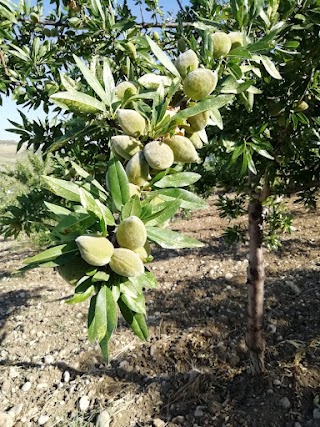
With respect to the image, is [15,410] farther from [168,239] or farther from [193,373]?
[168,239]

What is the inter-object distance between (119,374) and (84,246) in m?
2.54

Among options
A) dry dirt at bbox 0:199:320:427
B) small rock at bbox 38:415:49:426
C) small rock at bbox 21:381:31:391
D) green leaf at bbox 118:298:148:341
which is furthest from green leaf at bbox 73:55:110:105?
small rock at bbox 21:381:31:391

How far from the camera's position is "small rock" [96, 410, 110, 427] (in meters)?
2.29

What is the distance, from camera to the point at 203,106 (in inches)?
25.9

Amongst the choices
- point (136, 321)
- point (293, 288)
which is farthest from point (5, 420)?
point (293, 288)

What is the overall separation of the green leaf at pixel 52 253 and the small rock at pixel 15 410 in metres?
2.51

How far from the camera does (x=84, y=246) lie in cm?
52

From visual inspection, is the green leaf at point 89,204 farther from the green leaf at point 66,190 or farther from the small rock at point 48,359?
the small rock at point 48,359

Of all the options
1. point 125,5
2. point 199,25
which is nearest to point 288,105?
point 199,25

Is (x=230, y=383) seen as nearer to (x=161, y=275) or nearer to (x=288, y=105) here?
(x=288, y=105)

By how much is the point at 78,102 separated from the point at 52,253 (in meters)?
0.29

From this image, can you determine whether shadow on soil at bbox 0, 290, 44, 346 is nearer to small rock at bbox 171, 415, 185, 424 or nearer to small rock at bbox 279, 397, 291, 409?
small rock at bbox 171, 415, 185, 424

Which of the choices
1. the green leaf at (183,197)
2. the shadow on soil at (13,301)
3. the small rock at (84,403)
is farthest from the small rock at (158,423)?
the shadow on soil at (13,301)

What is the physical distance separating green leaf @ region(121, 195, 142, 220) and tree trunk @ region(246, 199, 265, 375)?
154cm
